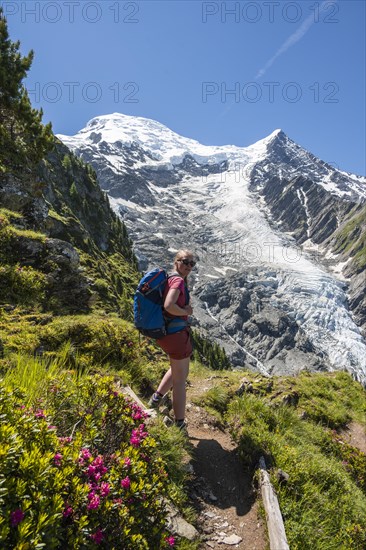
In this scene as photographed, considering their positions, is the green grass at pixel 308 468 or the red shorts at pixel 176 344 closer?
the green grass at pixel 308 468

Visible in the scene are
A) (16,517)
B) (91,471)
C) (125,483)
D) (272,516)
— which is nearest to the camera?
(16,517)

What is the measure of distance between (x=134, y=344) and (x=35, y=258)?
272 inches

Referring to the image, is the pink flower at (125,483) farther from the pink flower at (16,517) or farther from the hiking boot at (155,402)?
the hiking boot at (155,402)

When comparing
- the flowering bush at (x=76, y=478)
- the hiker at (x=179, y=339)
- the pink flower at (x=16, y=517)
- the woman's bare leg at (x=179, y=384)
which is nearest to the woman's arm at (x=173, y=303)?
the hiker at (x=179, y=339)

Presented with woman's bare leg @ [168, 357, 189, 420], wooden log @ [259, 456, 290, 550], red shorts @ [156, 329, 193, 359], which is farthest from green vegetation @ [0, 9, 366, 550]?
red shorts @ [156, 329, 193, 359]

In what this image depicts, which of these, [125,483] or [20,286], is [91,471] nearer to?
[125,483]

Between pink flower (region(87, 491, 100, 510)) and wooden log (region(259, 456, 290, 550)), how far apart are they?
2.71 m

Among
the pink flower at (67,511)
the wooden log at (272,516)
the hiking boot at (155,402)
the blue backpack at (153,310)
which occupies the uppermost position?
the blue backpack at (153,310)

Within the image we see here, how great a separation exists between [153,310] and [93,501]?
3.22m

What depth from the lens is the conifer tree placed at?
1656 cm

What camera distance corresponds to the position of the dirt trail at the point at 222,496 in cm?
433

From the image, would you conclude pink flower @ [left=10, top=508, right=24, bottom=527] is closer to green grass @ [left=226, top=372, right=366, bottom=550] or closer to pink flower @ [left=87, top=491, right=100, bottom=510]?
pink flower @ [left=87, top=491, right=100, bottom=510]

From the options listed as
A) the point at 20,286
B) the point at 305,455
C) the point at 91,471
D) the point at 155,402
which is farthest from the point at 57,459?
the point at 20,286

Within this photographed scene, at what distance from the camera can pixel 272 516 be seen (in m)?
4.37
